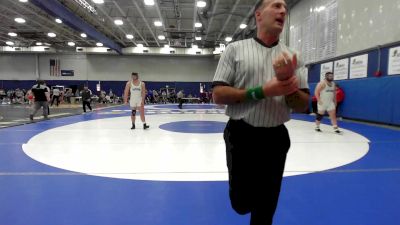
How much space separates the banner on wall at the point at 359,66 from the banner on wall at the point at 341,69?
332 mm

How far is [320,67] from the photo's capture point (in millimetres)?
15109

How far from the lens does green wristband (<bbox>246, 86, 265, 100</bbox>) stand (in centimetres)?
145

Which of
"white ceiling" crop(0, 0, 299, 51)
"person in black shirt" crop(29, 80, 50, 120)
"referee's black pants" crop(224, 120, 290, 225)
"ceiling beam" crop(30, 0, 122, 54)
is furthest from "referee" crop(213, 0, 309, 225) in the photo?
"white ceiling" crop(0, 0, 299, 51)

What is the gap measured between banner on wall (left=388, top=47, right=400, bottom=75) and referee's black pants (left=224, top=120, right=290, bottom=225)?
392 inches

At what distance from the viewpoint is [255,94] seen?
1.46 meters

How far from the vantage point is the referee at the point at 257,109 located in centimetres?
160

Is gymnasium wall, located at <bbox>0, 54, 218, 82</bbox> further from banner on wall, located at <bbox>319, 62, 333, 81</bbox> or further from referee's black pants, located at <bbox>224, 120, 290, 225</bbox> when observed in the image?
referee's black pants, located at <bbox>224, 120, 290, 225</bbox>

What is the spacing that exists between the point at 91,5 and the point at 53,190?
1888cm

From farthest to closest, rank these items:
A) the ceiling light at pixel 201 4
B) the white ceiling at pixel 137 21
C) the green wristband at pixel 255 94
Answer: the white ceiling at pixel 137 21
the ceiling light at pixel 201 4
the green wristband at pixel 255 94

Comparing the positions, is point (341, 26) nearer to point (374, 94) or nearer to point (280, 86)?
point (374, 94)

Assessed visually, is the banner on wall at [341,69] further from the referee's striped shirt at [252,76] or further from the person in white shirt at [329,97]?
the referee's striped shirt at [252,76]

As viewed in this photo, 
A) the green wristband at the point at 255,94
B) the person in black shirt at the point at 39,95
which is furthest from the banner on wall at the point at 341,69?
the person in black shirt at the point at 39,95

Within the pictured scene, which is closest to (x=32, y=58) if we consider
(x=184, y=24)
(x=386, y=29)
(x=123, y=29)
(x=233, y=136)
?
(x=123, y=29)

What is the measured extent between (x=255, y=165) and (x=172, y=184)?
2.13 m
